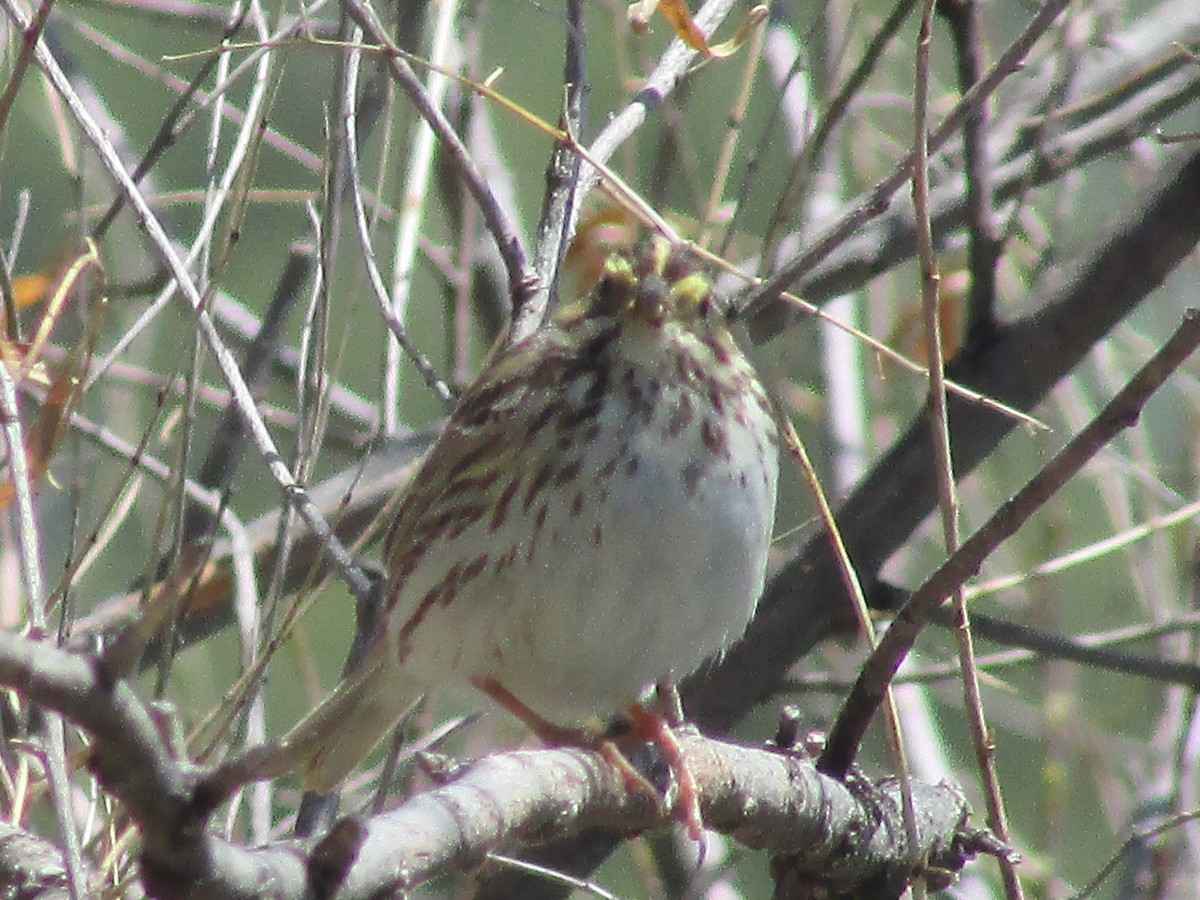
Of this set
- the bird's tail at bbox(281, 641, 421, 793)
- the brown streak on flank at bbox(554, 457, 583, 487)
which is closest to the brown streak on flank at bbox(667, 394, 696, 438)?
the brown streak on flank at bbox(554, 457, 583, 487)

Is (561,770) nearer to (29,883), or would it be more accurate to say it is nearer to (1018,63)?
(29,883)

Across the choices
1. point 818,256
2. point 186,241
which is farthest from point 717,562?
point 186,241

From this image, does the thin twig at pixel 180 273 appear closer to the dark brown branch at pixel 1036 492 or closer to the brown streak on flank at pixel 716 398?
the brown streak on flank at pixel 716 398

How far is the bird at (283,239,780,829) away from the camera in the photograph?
9.93ft

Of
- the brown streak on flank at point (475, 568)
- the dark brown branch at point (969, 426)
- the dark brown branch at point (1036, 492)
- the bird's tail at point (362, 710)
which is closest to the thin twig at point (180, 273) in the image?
the brown streak on flank at point (475, 568)

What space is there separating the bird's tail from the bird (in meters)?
0.01

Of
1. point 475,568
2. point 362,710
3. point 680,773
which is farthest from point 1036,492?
point 362,710

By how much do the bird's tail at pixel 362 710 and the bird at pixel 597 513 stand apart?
1 centimetres

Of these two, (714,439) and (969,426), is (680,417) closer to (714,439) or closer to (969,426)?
(714,439)

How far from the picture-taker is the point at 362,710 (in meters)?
3.56

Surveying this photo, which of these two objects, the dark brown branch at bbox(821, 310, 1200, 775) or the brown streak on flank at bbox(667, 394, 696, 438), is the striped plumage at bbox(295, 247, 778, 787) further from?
the dark brown branch at bbox(821, 310, 1200, 775)

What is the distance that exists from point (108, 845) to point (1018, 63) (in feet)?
5.74

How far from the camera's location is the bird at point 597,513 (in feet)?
9.93

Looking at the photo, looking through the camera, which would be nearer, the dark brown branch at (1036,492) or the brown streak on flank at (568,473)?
the dark brown branch at (1036,492)
